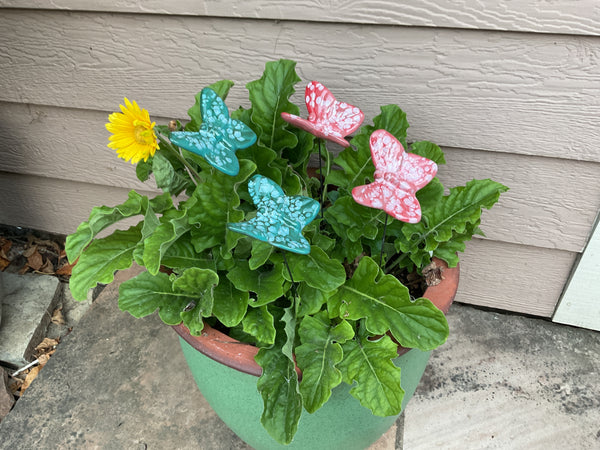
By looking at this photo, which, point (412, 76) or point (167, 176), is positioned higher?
point (412, 76)

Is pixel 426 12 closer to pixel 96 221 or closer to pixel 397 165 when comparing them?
pixel 397 165

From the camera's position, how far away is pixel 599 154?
3.45 ft

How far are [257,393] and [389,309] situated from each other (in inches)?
11.3

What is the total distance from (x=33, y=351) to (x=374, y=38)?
1290 millimetres

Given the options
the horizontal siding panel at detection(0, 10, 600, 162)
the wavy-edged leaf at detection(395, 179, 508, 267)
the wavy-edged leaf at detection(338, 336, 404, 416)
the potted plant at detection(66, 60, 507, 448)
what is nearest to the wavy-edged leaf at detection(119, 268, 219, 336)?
the potted plant at detection(66, 60, 507, 448)

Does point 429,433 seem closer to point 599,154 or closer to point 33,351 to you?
point 599,154

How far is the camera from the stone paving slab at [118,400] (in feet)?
3.93

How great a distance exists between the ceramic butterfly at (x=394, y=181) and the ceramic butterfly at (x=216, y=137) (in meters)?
0.19

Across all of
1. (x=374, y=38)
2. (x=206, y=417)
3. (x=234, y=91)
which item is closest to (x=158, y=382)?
(x=206, y=417)

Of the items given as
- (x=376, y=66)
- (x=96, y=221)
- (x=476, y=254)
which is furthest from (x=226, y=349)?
(x=476, y=254)

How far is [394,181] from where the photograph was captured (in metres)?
0.68

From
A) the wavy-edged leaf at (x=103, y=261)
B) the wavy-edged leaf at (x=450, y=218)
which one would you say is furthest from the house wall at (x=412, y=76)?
the wavy-edged leaf at (x=103, y=261)

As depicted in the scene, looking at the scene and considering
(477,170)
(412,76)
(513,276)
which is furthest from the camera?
(513,276)

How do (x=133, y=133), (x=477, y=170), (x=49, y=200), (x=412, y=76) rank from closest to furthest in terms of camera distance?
(x=133, y=133), (x=412, y=76), (x=477, y=170), (x=49, y=200)
